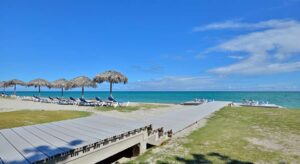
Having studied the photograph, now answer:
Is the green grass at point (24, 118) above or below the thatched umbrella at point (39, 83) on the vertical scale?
below

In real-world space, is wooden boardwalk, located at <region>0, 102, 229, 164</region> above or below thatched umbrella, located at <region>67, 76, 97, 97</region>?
below

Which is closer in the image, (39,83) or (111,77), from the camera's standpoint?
(111,77)

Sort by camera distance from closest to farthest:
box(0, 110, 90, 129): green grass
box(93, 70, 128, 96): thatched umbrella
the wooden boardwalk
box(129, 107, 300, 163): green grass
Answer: the wooden boardwalk
box(129, 107, 300, 163): green grass
box(0, 110, 90, 129): green grass
box(93, 70, 128, 96): thatched umbrella

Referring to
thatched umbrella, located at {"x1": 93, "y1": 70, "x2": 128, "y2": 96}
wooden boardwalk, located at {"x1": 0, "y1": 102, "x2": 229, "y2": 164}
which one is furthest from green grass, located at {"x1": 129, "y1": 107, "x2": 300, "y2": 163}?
thatched umbrella, located at {"x1": 93, "y1": 70, "x2": 128, "y2": 96}

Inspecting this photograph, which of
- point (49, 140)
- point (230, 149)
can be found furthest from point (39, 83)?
point (230, 149)

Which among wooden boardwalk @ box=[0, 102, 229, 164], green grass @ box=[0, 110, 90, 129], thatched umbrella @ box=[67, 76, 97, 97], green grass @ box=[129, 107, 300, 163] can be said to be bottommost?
green grass @ box=[129, 107, 300, 163]

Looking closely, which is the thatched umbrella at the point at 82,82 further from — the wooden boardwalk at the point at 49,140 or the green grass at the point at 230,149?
the wooden boardwalk at the point at 49,140

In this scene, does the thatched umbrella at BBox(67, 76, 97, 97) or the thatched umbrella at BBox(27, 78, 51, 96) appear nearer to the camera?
the thatched umbrella at BBox(67, 76, 97, 97)

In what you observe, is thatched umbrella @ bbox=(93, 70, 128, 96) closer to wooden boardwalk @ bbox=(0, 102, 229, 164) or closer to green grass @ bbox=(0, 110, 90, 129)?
green grass @ bbox=(0, 110, 90, 129)

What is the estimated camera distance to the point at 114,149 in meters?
3.90

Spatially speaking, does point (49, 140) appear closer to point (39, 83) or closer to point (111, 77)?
point (111, 77)

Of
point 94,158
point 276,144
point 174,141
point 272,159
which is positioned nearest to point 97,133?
point 94,158

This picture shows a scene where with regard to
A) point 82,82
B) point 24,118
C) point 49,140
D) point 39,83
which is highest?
point 39,83

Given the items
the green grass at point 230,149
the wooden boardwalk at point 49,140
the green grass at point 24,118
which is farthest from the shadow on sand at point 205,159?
the green grass at point 24,118
